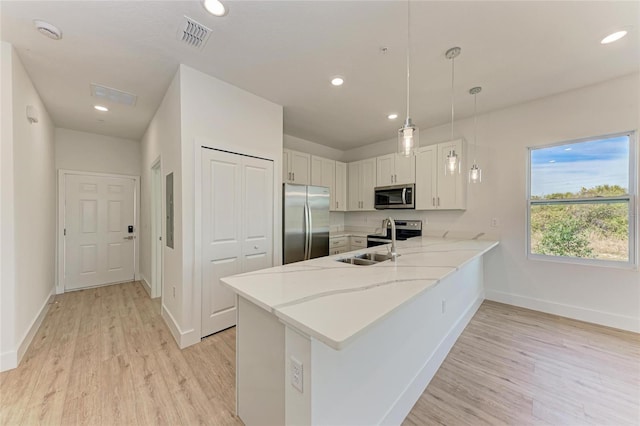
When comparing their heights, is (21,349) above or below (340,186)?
below

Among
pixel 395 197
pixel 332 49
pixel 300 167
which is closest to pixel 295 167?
pixel 300 167

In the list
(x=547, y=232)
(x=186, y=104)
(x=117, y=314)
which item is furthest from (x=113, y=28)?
(x=547, y=232)

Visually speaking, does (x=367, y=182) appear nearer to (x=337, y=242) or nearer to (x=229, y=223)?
(x=337, y=242)

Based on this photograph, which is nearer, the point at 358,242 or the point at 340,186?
the point at 358,242

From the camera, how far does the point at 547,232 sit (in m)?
3.14

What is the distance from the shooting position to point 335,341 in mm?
797

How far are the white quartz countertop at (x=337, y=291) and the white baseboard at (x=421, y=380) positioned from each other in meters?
0.76

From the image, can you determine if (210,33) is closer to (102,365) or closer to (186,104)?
(186,104)

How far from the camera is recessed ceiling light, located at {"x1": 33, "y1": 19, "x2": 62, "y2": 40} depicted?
6.01ft

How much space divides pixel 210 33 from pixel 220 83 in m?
0.70

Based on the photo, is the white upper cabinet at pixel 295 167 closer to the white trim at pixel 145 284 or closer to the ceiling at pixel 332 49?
the ceiling at pixel 332 49

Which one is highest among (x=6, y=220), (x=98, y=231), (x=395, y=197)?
(x=395, y=197)

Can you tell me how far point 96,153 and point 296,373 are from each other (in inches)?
213

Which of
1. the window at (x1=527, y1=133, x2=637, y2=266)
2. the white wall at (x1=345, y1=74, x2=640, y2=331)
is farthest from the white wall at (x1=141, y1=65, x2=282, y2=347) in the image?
the window at (x1=527, y1=133, x2=637, y2=266)
